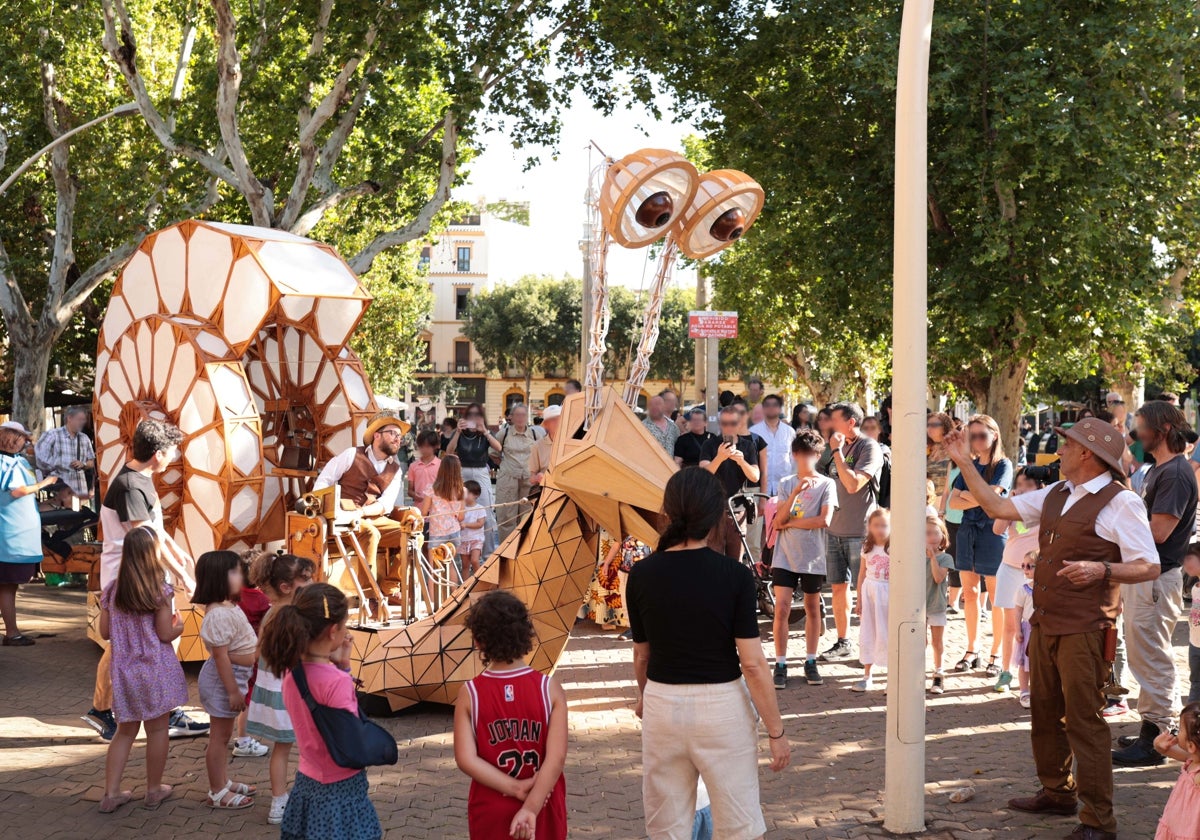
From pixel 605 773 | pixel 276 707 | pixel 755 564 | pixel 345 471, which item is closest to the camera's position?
pixel 276 707

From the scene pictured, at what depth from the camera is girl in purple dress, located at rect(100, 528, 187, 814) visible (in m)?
6.14

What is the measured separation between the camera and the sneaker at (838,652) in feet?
32.1

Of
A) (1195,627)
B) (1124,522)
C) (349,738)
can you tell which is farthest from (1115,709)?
(349,738)

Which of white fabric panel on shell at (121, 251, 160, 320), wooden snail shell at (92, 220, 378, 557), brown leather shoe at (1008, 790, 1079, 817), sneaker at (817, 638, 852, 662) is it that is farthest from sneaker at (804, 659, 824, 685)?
white fabric panel on shell at (121, 251, 160, 320)

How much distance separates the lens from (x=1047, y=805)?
19.5 ft

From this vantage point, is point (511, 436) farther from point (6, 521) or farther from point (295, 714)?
point (295, 714)

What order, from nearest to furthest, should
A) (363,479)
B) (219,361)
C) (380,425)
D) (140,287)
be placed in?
(219,361) → (380,425) → (363,479) → (140,287)

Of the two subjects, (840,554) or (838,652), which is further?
(838,652)

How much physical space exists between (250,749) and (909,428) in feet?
14.6

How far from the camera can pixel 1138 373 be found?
2128 cm

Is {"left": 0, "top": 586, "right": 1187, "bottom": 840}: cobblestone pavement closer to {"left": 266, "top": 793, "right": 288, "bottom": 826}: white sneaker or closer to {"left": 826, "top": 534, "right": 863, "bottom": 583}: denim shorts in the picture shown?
{"left": 266, "top": 793, "right": 288, "bottom": 826}: white sneaker

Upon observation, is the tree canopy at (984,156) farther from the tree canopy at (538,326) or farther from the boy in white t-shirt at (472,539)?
the tree canopy at (538,326)

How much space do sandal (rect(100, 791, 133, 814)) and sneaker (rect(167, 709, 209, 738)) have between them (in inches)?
50.1

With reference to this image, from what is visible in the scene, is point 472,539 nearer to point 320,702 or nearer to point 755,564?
point 755,564
